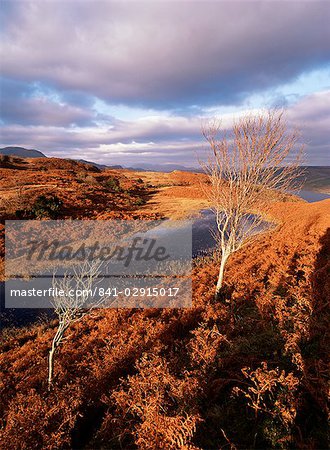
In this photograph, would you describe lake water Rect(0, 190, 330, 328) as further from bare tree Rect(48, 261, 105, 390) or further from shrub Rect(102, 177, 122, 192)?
shrub Rect(102, 177, 122, 192)

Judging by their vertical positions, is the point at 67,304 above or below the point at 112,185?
below

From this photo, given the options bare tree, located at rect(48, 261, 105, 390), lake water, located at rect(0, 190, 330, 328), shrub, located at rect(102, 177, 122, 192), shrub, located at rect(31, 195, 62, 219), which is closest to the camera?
bare tree, located at rect(48, 261, 105, 390)

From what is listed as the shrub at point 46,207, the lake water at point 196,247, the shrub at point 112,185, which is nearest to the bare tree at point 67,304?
the lake water at point 196,247

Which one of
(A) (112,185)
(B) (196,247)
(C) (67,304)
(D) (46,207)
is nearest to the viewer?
(C) (67,304)

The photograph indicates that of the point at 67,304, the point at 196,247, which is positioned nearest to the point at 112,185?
the point at 196,247

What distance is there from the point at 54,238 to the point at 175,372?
1922cm

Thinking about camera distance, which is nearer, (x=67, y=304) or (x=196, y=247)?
(x=67, y=304)

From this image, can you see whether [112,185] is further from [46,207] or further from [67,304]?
[67,304]

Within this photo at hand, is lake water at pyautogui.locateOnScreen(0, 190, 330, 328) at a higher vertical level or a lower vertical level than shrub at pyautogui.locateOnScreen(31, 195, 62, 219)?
lower

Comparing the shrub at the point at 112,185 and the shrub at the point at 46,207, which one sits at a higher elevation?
the shrub at the point at 112,185

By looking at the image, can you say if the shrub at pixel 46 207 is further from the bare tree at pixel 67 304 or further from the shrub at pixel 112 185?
the shrub at pixel 112 185

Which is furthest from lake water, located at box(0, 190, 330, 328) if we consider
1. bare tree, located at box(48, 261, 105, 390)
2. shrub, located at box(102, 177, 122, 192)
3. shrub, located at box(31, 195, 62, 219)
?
shrub, located at box(102, 177, 122, 192)

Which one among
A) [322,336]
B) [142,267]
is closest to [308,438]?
[322,336]

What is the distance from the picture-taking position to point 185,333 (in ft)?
35.5
